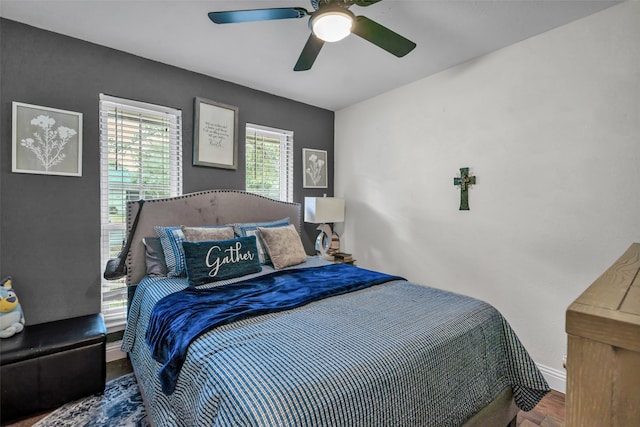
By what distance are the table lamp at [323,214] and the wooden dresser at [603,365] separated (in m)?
2.95

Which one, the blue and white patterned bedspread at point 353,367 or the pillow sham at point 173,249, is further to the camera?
the pillow sham at point 173,249

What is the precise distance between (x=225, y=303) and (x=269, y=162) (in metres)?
2.15

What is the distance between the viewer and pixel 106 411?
71.9 inches

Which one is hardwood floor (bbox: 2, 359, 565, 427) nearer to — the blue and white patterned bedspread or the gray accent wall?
the blue and white patterned bedspread

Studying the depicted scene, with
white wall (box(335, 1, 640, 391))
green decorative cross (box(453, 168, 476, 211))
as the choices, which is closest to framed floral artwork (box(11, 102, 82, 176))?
white wall (box(335, 1, 640, 391))

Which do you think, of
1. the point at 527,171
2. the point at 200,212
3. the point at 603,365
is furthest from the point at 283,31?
the point at 603,365

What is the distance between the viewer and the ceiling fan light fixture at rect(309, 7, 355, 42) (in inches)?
59.9

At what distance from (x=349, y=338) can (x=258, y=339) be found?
1.23 feet

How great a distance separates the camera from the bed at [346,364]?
3.06ft

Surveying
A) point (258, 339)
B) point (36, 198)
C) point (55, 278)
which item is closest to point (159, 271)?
point (55, 278)

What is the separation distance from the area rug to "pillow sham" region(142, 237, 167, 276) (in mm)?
805

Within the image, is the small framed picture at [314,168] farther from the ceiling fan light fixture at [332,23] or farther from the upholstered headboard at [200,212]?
the ceiling fan light fixture at [332,23]

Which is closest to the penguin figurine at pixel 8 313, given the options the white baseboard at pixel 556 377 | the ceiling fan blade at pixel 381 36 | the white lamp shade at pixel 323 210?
the white lamp shade at pixel 323 210

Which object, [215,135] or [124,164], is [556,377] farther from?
A: [124,164]
